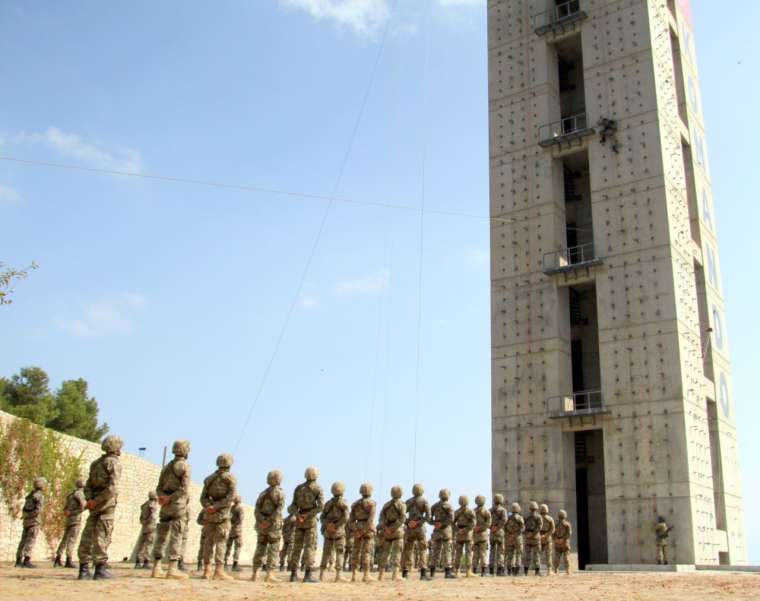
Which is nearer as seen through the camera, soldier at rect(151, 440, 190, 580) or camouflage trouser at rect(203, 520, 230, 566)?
soldier at rect(151, 440, 190, 580)

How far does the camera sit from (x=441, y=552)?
54.9 ft

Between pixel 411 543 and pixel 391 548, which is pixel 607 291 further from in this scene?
pixel 391 548

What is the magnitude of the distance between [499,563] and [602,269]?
12.5 meters

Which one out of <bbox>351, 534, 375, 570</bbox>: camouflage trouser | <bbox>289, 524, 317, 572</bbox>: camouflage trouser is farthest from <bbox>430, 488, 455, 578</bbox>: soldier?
<bbox>289, 524, 317, 572</bbox>: camouflage trouser

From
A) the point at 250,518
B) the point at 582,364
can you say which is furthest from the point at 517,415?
the point at 250,518

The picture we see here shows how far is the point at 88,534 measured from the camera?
1050cm

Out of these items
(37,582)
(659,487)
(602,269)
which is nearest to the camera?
(37,582)

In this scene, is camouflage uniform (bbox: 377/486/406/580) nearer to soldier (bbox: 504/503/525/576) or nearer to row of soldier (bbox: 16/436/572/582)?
row of soldier (bbox: 16/436/572/582)

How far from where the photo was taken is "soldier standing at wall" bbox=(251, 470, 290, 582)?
12336 mm

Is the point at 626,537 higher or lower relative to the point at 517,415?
lower

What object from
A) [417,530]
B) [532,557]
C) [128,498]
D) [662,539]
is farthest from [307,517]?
[662,539]

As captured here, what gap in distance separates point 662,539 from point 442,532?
11.1 meters

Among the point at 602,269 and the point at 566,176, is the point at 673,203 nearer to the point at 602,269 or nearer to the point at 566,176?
the point at 602,269

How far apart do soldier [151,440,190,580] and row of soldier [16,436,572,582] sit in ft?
0.05
